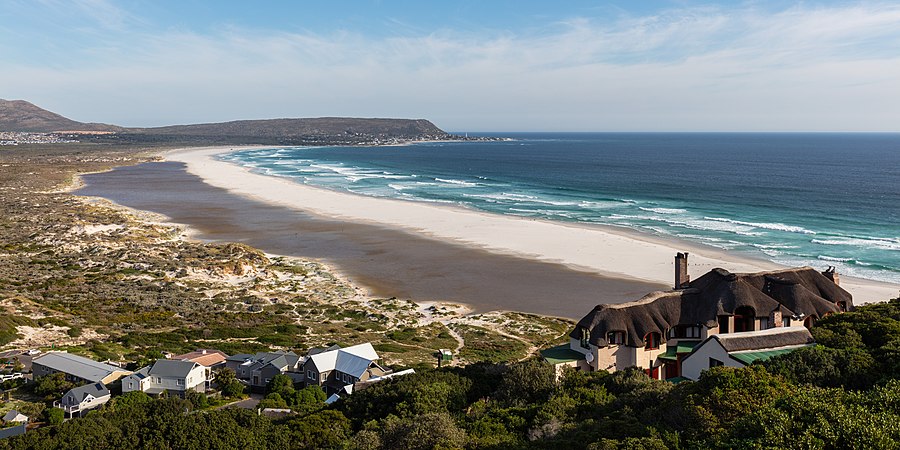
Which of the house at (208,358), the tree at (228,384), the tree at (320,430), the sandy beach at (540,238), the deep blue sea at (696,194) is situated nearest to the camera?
the tree at (320,430)

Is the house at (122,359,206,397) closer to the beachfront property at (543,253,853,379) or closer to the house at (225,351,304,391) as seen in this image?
the house at (225,351,304,391)

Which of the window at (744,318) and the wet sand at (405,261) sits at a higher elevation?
the window at (744,318)

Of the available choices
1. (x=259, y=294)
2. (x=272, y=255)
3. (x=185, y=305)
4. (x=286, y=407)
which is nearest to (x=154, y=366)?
(x=286, y=407)

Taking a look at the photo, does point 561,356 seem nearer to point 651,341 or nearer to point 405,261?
point 651,341

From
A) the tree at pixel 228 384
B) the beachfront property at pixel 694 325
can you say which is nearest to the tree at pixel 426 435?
the beachfront property at pixel 694 325

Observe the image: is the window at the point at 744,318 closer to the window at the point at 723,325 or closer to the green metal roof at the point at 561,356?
the window at the point at 723,325

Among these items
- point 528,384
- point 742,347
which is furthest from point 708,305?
point 528,384
